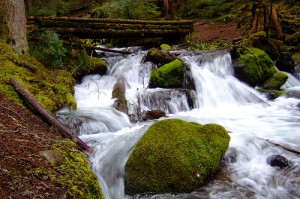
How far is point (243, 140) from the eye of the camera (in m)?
5.79

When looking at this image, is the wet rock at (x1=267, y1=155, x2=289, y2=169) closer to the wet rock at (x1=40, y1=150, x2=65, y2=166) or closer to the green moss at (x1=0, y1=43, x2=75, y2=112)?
the wet rock at (x1=40, y1=150, x2=65, y2=166)

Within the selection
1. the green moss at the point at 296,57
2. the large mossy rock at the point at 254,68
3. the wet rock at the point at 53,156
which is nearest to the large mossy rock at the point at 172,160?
the wet rock at the point at 53,156

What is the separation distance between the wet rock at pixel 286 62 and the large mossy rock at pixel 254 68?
921mm

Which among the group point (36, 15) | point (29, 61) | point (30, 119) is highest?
point (36, 15)

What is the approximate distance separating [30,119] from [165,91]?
14.8 ft

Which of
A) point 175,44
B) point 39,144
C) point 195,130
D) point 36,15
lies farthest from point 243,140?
point 175,44

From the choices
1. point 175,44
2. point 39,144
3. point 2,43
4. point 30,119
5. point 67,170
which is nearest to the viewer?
point 67,170

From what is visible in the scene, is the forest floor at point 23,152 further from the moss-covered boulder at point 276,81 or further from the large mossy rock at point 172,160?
the moss-covered boulder at point 276,81

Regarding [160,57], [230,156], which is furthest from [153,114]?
[160,57]

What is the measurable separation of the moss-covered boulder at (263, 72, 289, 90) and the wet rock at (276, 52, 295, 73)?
121 centimetres

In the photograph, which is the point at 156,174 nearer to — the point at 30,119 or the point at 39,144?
the point at 39,144

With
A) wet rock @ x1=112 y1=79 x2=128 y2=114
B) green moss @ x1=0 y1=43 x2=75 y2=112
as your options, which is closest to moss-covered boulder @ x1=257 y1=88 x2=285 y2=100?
wet rock @ x1=112 y1=79 x2=128 y2=114

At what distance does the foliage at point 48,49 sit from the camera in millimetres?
8203

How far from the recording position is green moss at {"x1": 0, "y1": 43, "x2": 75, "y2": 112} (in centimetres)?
568
